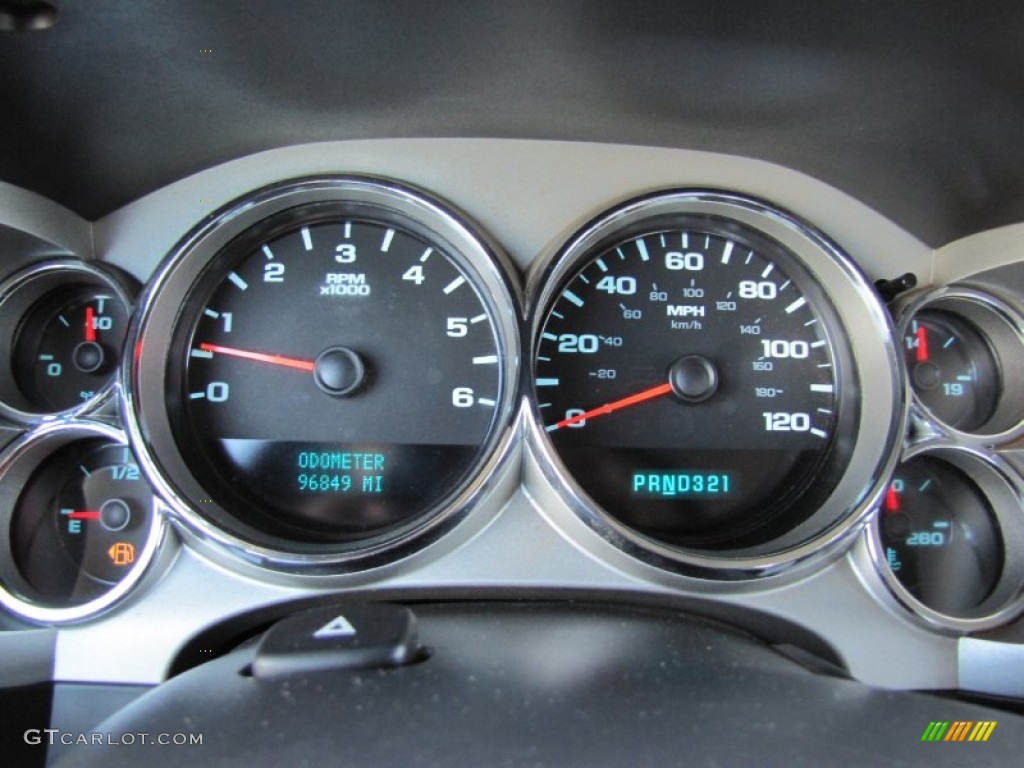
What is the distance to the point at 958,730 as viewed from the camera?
1322 millimetres

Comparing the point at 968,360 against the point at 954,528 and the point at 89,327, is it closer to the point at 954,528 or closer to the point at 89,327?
the point at 954,528

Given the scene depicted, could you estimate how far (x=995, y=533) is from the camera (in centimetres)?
238

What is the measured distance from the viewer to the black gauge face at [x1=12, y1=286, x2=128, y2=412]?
2.40 meters

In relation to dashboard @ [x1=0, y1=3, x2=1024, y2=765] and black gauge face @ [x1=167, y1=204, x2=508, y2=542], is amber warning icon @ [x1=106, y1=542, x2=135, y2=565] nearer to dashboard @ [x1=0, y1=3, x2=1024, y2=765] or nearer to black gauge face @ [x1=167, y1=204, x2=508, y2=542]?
dashboard @ [x1=0, y1=3, x2=1024, y2=765]

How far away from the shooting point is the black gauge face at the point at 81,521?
227cm

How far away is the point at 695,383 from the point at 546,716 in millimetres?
1169

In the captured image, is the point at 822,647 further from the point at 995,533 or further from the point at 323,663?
the point at 323,663

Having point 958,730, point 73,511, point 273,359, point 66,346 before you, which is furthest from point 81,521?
point 958,730

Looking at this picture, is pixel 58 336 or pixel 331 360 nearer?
pixel 331 360

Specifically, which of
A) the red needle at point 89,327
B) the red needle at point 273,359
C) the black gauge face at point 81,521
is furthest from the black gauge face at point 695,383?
the red needle at point 89,327

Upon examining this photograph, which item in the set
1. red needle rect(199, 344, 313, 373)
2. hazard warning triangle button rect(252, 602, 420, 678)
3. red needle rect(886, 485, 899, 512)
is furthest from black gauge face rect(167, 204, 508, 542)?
red needle rect(886, 485, 899, 512)

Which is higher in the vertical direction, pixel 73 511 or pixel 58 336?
pixel 58 336

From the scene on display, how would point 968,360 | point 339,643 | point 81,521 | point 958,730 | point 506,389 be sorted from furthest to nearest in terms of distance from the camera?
point 968,360 < point 81,521 < point 506,389 < point 339,643 < point 958,730

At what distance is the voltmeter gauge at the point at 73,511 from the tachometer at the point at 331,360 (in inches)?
6.7
